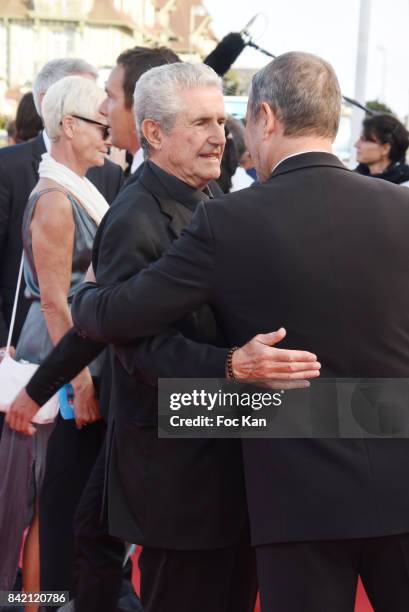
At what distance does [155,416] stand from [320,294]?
2.22ft

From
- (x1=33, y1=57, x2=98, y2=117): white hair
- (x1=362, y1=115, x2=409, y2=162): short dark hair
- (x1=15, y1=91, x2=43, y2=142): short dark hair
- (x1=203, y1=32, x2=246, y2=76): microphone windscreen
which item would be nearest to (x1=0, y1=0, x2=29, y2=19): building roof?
(x1=362, y1=115, x2=409, y2=162): short dark hair

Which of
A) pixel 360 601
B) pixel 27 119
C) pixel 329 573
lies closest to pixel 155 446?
pixel 329 573

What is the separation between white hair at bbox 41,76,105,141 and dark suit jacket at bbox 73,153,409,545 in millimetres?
1563

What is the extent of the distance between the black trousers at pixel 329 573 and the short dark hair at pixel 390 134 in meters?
4.93

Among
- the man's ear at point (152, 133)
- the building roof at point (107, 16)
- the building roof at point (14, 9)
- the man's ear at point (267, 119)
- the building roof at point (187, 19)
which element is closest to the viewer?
the man's ear at point (267, 119)

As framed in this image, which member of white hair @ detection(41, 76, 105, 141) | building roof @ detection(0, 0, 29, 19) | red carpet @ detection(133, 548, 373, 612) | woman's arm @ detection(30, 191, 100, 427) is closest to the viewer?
woman's arm @ detection(30, 191, 100, 427)

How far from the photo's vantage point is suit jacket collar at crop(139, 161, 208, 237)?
8.66 ft

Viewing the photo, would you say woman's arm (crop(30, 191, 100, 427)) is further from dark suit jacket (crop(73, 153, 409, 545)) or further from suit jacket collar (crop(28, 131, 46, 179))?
dark suit jacket (crop(73, 153, 409, 545))

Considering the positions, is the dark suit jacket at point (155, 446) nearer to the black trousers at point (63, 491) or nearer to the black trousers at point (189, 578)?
the black trousers at point (189, 578)

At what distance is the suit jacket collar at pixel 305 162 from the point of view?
2.24 metres

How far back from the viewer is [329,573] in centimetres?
217

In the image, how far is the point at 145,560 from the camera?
2695mm

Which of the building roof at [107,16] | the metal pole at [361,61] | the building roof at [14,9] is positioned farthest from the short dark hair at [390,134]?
the building roof at [14,9]

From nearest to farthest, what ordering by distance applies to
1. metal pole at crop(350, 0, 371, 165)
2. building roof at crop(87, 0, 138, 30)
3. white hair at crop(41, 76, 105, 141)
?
white hair at crop(41, 76, 105, 141)
metal pole at crop(350, 0, 371, 165)
building roof at crop(87, 0, 138, 30)
